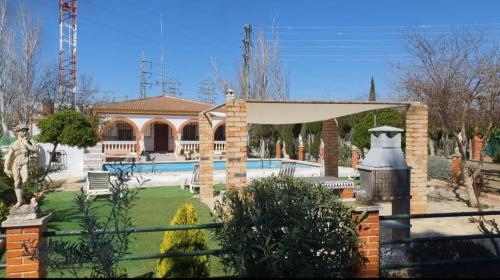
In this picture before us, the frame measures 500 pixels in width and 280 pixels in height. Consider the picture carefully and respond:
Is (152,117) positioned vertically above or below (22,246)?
above

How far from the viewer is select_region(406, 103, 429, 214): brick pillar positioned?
323 inches

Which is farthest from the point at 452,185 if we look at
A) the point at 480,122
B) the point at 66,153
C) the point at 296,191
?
the point at 66,153

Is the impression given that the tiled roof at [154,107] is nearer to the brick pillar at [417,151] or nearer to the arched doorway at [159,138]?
the arched doorway at [159,138]

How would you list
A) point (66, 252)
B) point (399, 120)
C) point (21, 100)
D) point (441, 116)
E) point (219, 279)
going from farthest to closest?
1. point (21, 100)
2. point (399, 120)
3. point (441, 116)
4. point (219, 279)
5. point (66, 252)

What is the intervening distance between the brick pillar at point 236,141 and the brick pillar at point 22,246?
461 cm

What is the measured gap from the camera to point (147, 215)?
943cm

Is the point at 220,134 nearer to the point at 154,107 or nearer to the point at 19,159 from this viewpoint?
the point at 154,107

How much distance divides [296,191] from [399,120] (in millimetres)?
14669

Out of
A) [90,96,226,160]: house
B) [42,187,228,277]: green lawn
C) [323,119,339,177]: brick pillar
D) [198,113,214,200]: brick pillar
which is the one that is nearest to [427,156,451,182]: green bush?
[323,119,339,177]: brick pillar

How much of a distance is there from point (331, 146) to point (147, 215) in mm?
6425

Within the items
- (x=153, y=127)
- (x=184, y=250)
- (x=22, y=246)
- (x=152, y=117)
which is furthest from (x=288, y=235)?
(x=153, y=127)

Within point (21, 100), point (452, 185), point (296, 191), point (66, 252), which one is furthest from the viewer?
point (21, 100)

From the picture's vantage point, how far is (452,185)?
1422 centimetres

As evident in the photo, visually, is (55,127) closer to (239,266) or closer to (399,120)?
(239,266)
